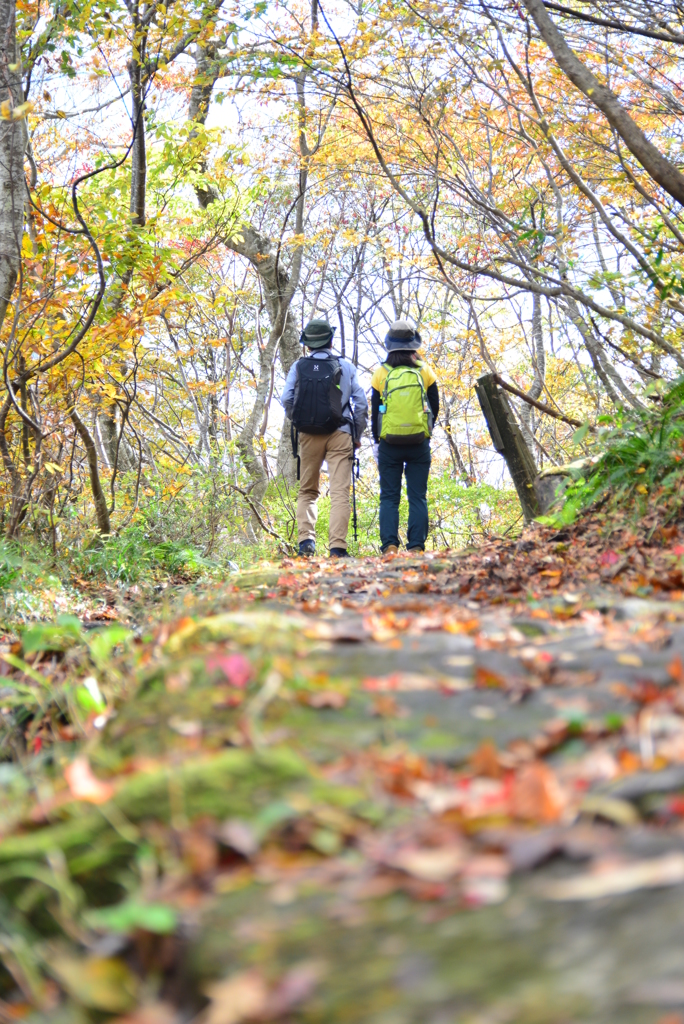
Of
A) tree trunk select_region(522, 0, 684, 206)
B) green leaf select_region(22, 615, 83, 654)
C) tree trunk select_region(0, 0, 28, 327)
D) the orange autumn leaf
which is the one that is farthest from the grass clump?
tree trunk select_region(0, 0, 28, 327)

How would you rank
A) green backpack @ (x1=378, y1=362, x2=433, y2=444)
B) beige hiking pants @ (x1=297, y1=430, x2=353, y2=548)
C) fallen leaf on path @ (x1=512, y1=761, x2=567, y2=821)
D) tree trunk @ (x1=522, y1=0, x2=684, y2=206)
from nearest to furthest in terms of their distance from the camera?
1. fallen leaf on path @ (x1=512, y1=761, x2=567, y2=821)
2. tree trunk @ (x1=522, y1=0, x2=684, y2=206)
3. green backpack @ (x1=378, y1=362, x2=433, y2=444)
4. beige hiking pants @ (x1=297, y1=430, x2=353, y2=548)

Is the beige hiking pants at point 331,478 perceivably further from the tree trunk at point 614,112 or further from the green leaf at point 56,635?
the green leaf at point 56,635

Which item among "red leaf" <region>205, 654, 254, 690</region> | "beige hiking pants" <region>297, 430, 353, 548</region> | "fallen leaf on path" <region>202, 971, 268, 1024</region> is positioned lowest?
"fallen leaf on path" <region>202, 971, 268, 1024</region>

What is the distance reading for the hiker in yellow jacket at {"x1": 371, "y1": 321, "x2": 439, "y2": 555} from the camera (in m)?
→ 7.83

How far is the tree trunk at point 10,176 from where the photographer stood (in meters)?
5.83

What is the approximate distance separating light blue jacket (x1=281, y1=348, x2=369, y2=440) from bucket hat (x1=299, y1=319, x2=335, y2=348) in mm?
82

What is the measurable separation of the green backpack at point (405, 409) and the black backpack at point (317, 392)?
Answer: 1.77 ft

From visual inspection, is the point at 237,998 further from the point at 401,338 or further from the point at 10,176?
the point at 401,338

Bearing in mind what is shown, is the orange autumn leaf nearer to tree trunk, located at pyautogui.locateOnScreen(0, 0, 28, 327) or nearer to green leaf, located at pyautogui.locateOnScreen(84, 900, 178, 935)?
green leaf, located at pyautogui.locateOnScreen(84, 900, 178, 935)

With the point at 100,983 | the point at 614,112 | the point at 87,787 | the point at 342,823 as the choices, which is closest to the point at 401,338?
the point at 614,112

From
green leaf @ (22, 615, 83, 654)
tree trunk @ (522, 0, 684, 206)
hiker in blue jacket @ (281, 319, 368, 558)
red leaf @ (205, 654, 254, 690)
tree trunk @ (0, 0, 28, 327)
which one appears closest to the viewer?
red leaf @ (205, 654, 254, 690)

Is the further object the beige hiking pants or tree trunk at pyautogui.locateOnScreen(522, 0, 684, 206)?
the beige hiking pants

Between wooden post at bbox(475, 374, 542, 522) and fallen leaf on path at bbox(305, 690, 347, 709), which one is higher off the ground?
wooden post at bbox(475, 374, 542, 522)

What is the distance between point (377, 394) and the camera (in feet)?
27.5
